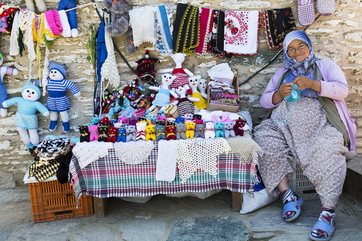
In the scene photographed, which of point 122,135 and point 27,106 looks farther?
point 27,106

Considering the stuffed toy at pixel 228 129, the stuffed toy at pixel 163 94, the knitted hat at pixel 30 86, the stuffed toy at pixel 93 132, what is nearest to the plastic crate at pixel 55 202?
the stuffed toy at pixel 93 132

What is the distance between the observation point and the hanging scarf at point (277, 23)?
3.59 m

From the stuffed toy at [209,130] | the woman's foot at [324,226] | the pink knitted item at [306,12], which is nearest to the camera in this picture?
the woman's foot at [324,226]

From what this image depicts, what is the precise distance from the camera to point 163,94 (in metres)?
3.42

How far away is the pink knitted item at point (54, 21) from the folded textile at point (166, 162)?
76.2 inches

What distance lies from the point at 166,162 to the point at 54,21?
219 cm

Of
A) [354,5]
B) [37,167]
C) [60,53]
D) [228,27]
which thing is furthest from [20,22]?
[354,5]

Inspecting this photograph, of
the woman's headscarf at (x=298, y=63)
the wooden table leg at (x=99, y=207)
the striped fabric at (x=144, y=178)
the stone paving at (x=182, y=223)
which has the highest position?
the woman's headscarf at (x=298, y=63)

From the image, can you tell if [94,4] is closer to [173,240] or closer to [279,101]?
[279,101]

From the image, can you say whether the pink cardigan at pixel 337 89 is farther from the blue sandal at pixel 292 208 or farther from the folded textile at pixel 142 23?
the folded textile at pixel 142 23

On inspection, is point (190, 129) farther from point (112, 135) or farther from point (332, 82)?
point (332, 82)

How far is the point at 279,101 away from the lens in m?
3.21

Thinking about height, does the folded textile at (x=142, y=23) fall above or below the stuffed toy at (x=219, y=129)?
above

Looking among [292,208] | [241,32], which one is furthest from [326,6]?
[292,208]
